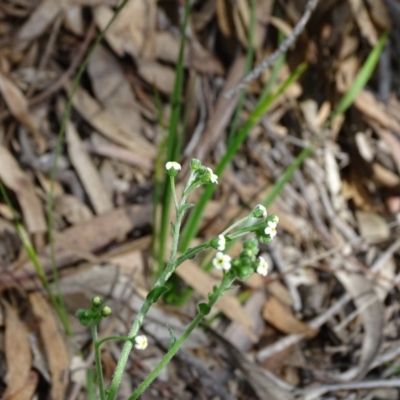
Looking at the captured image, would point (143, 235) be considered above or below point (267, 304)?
above

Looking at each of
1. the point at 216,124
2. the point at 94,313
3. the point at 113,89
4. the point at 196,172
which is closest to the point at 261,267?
the point at 196,172

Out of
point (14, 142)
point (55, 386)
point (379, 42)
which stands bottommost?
point (55, 386)

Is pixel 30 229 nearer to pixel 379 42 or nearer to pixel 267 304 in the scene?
pixel 267 304

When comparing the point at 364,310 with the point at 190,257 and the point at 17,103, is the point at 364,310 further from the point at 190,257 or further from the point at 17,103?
the point at 17,103

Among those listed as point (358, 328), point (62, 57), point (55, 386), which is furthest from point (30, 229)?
point (358, 328)

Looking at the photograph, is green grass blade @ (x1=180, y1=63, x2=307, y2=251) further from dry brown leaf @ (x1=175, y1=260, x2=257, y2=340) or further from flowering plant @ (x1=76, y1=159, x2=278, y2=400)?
flowering plant @ (x1=76, y1=159, x2=278, y2=400)

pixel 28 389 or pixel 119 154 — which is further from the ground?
pixel 119 154

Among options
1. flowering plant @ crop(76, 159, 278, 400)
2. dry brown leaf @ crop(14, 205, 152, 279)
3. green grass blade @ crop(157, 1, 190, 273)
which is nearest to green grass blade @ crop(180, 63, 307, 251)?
green grass blade @ crop(157, 1, 190, 273)
